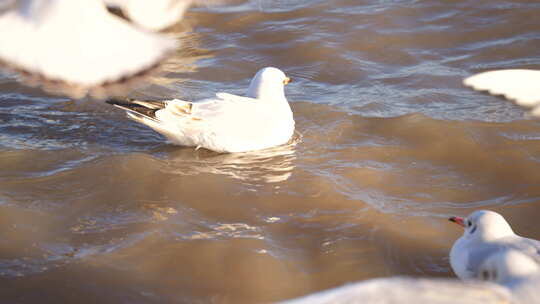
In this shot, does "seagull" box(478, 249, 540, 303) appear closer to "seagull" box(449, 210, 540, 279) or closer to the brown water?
"seagull" box(449, 210, 540, 279)

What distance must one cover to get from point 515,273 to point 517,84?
3.20 meters

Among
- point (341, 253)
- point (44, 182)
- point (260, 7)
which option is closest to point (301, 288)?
point (341, 253)

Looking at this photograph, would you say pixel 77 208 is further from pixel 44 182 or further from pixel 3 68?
pixel 3 68

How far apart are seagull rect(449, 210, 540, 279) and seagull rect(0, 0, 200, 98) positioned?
6.05 ft

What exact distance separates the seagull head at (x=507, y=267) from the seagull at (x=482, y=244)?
0.20 feet

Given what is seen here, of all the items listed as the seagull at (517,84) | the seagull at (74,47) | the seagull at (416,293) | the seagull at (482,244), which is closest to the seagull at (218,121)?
the seagull at (74,47)

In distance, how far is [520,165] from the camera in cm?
520

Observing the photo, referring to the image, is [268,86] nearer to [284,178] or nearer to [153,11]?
[284,178]

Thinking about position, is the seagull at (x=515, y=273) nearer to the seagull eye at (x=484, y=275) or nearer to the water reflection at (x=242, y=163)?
the seagull eye at (x=484, y=275)

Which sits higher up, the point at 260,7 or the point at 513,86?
the point at 260,7

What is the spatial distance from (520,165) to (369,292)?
3.39 meters

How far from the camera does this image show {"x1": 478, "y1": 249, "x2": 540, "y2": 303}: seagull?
2.42 m

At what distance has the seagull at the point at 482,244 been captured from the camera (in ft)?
11.8

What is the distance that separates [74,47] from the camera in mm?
3885
